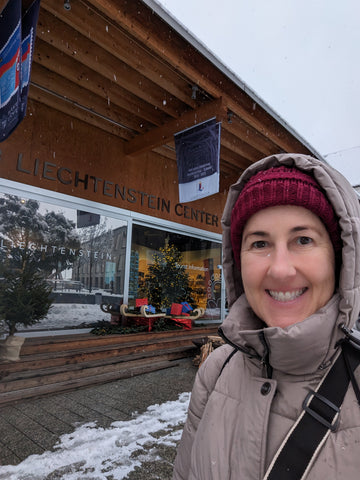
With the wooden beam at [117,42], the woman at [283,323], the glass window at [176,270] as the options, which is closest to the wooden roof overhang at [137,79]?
the wooden beam at [117,42]

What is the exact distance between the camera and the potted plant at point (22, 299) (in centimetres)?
472

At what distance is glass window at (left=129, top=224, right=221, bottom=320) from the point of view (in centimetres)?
729

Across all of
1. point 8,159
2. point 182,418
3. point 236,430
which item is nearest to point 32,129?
point 8,159

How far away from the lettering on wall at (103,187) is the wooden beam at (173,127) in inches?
37.1

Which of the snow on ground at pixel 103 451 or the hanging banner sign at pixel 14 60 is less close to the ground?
the hanging banner sign at pixel 14 60

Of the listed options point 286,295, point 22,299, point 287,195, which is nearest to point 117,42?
point 22,299

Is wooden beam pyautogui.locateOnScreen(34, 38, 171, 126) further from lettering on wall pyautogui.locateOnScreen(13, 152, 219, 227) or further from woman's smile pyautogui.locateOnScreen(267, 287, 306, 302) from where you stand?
woman's smile pyautogui.locateOnScreen(267, 287, 306, 302)

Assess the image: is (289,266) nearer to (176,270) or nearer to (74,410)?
(74,410)

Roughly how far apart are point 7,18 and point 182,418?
196 inches

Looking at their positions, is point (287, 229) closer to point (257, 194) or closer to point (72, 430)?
point (257, 194)

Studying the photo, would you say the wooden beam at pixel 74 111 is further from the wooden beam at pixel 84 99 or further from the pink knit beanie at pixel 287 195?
the pink knit beanie at pixel 287 195

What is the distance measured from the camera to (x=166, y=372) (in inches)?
207

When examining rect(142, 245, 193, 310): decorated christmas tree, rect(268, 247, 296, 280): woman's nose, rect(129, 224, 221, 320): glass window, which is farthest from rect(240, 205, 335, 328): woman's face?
rect(142, 245, 193, 310): decorated christmas tree

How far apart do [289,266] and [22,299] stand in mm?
4864
